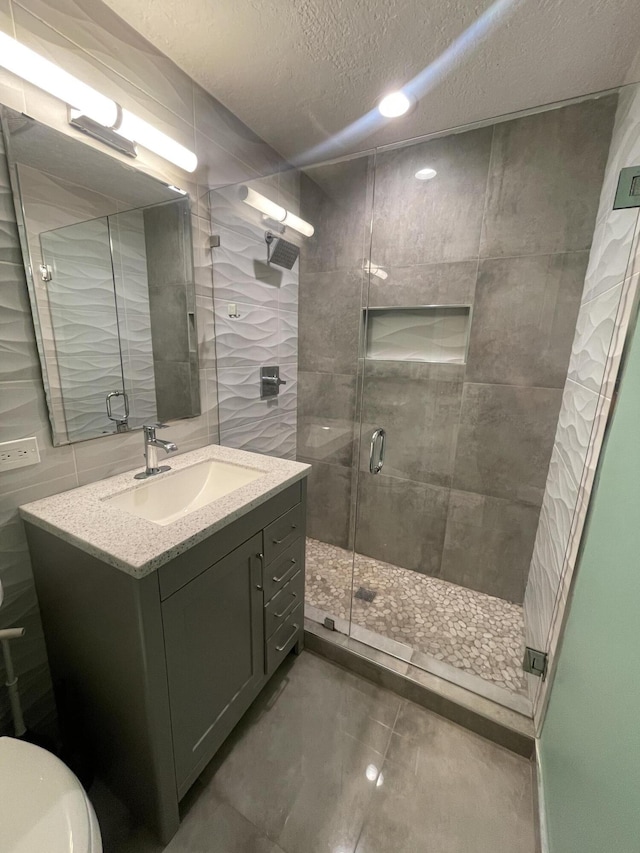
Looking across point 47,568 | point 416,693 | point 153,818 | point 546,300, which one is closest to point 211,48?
point 546,300

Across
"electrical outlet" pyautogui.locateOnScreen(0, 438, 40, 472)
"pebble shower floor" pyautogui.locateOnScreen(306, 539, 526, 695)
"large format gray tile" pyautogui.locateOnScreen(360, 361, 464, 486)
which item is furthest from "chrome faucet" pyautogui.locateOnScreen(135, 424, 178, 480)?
"large format gray tile" pyautogui.locateOnScreen(360, 361, 464, 486)

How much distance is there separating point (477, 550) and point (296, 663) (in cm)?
117

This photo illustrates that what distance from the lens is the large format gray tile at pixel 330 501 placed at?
2324mm

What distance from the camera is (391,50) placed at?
1.22 meters

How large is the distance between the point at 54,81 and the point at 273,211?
96 cm

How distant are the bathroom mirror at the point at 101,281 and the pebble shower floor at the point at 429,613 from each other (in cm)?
132

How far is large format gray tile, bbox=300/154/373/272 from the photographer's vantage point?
187 cm

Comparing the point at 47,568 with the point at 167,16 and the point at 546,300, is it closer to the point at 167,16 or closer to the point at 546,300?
the point at 167,16

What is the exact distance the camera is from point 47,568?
1.01 m

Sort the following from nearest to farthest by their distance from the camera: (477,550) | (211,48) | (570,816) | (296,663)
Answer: (570,816) → (211,48) → (296,663) → (477,550)

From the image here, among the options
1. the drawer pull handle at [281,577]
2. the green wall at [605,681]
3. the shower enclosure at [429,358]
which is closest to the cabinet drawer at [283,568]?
the drawer pull handle at [281,577]

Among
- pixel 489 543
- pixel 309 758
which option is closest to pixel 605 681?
pixel 309 758

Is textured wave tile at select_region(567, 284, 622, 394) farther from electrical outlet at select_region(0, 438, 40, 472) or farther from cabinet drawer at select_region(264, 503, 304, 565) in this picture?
electrical outlet at select_region(0, 438, 40, 472)

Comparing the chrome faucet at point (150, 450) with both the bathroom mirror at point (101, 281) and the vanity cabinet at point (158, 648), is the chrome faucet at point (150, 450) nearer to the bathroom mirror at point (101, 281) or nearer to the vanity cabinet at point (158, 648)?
the bathroom mirror at point (101, 281)
